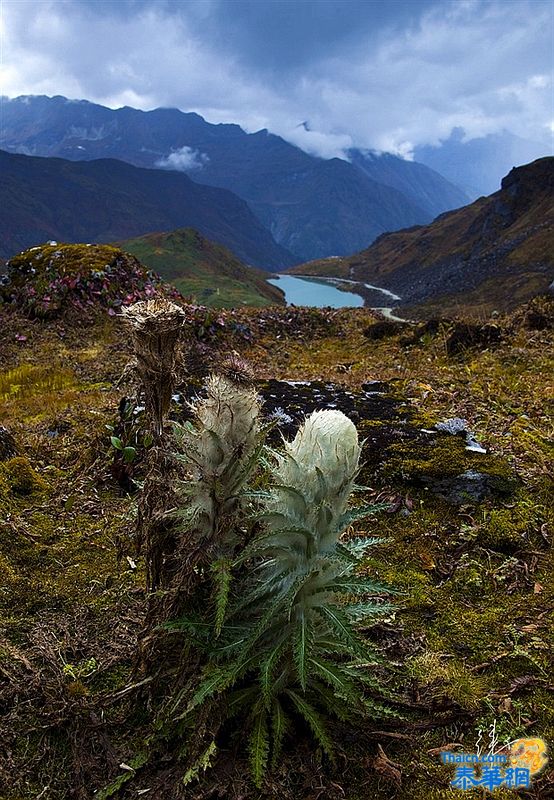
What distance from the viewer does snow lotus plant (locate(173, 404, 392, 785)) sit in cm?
262

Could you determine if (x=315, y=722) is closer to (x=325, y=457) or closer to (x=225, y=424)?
(x=325, y=457)

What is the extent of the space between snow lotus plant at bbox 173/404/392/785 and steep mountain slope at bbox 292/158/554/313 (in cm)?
9806

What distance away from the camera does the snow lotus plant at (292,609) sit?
262 cm

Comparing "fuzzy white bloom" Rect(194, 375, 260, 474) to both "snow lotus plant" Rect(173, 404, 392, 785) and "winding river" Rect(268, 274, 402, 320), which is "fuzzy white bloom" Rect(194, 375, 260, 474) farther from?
"winding river" Rect(268, 274, 402, 320)

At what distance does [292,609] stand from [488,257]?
15270cm

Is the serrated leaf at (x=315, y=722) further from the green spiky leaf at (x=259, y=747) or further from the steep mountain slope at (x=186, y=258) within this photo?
the steep mountain slope at (x=186, y=258)

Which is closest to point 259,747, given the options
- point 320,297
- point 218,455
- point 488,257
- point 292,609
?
point 292,609

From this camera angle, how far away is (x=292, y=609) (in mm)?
2787

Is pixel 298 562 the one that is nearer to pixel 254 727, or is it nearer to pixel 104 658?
pixel 254 727

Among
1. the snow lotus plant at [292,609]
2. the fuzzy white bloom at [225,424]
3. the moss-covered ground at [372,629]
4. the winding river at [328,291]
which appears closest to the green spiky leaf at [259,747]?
the snow lotus plant at [292,609]

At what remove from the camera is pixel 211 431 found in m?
2.61

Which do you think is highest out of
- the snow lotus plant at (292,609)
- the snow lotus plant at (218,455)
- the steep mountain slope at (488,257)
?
the steep mountain slope at (488,257)

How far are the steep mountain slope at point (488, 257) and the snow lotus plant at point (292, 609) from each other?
98064 millimetres

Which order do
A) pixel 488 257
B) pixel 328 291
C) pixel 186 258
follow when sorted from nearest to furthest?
pixel 328 291
pixel 186 258
pixel 488 257
